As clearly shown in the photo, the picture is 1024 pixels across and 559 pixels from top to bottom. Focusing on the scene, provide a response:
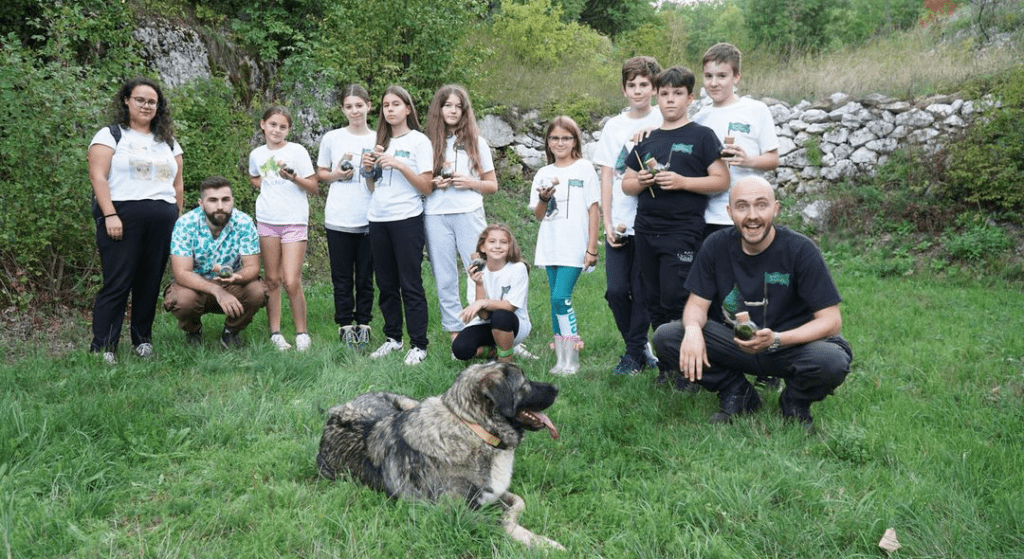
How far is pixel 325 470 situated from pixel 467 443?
0.92 meters

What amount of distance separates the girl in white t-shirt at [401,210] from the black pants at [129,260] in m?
1.69

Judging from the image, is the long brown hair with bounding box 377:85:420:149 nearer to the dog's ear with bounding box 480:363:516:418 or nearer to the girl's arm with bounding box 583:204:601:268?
the girl's arm with bounding box 583:204:601:268

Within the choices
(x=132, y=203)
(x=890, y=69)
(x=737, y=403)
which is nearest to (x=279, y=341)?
(x=132, y=203)

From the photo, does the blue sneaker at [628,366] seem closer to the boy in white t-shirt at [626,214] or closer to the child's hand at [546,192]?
the boy in white t-shirt at [626,214]

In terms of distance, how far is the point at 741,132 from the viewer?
471cm

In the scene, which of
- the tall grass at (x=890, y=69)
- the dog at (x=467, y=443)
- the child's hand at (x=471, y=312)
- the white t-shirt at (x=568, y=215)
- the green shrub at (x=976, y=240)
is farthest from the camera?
the tall grass at (x=890, y=69)

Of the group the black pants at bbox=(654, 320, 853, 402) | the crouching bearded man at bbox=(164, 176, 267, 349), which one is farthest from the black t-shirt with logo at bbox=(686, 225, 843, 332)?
the crouching bearded man at bbox=(164, 176, 267, 349)

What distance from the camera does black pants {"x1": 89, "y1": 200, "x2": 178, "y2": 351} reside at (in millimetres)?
5422

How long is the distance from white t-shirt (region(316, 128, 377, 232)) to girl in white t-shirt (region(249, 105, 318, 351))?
257 millimetres

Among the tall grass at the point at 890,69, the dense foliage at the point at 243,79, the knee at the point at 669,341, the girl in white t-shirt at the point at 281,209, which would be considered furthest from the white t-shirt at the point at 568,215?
the tall grass at the point at 890,69

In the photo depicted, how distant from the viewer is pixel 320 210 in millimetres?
10930

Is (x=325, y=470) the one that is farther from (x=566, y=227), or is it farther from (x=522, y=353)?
(x=566, y=227)

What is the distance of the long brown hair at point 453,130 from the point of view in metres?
5.68

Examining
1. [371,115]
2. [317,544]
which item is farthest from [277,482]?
[371,115]
